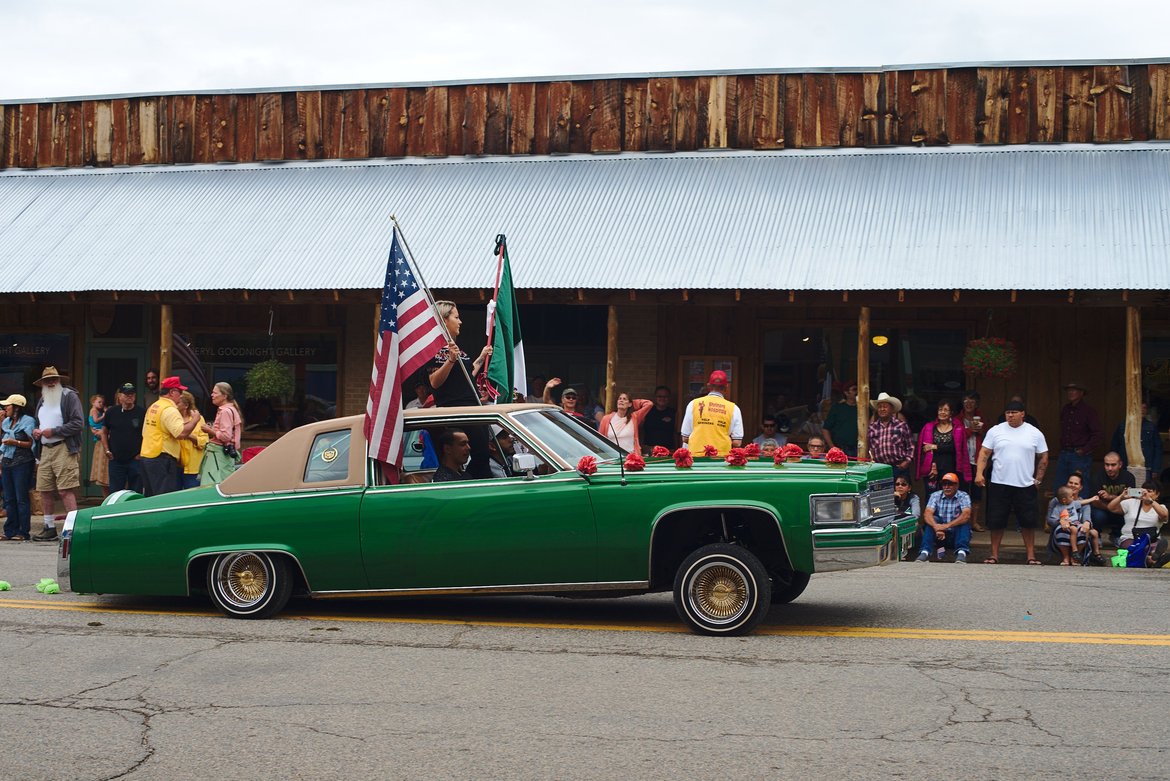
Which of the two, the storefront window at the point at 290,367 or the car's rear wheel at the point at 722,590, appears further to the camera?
the storefront window at the point at 290,367

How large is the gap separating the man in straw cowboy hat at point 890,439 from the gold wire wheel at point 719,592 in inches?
266

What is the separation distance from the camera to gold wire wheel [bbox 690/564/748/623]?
334 inches

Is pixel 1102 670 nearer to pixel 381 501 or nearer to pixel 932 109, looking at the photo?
pixel 381 501

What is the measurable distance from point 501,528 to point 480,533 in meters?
0.15

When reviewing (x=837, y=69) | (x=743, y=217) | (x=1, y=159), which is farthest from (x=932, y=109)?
(x=1, y=159)

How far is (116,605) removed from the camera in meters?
10.2

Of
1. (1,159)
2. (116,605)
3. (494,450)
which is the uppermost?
(1,159)

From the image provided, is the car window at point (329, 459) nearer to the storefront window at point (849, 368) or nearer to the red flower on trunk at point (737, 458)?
the red flower on trunk at point (737, 458)

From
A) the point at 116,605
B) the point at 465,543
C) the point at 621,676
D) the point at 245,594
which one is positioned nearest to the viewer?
the point at 621,676

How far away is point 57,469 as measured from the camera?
53.5 ft

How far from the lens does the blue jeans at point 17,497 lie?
1630 centimetres

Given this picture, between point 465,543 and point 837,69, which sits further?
point 837,69

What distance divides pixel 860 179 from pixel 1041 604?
408 inches

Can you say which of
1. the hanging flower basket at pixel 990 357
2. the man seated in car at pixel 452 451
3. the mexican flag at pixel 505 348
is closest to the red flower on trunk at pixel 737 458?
the man seated in car at pixel 452 451
